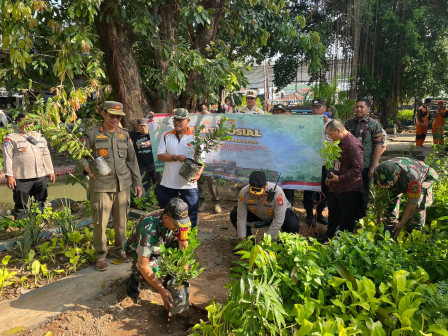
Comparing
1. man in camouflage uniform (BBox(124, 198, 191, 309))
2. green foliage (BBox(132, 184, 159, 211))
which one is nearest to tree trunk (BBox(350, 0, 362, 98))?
green foliage (BBox(132, 184, 159, 211))

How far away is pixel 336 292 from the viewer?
2359 mm

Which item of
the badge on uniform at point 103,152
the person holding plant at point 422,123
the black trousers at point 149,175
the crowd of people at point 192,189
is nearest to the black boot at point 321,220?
the crowd of people at point 192,189

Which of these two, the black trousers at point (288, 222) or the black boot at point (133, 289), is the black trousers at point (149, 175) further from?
the black boot at point (133, 289)

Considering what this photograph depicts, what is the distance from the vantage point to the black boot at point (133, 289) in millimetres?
3078

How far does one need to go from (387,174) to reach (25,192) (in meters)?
4.76

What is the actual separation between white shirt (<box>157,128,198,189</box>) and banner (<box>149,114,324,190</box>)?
0.95 m

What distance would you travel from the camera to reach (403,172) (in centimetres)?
351

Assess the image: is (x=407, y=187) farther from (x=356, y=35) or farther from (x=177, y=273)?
(x=356, y=35)

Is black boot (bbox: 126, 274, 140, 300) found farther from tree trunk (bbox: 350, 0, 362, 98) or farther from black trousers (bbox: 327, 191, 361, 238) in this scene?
tree trunk (bbox: 350, 0, 362, 98)

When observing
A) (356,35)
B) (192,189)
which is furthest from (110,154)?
(356,35)

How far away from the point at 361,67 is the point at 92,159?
1320 centimetres

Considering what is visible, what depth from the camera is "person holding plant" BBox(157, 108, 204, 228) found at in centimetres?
404

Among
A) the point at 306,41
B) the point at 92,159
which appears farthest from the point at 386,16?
the point at 92,159

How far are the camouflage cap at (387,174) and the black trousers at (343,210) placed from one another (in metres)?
0.51
